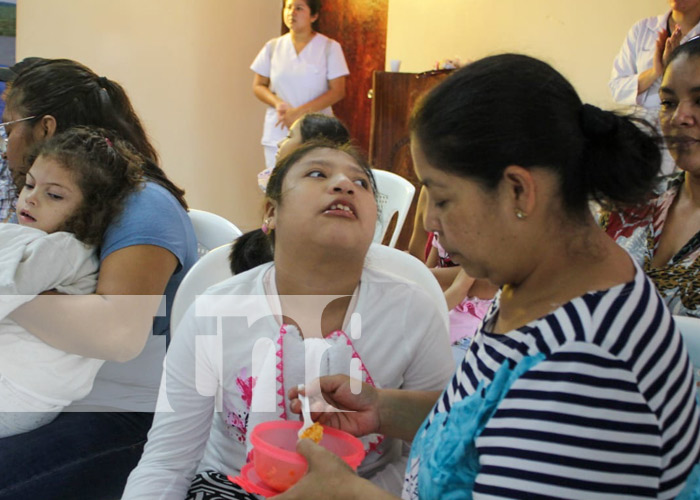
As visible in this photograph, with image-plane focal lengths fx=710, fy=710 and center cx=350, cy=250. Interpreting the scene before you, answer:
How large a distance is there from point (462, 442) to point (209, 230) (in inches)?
48.3

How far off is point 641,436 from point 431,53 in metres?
3.79

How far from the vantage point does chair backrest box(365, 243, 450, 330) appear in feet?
4.68

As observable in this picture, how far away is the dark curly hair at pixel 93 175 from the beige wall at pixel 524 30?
73.5 inches

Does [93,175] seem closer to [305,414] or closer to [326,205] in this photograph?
[326,205]

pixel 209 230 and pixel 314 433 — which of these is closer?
pixel 314 433

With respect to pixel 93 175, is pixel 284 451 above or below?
below

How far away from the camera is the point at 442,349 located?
4.11 feet

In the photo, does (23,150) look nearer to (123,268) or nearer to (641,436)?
(123,268)

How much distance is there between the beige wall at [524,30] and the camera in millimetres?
3303

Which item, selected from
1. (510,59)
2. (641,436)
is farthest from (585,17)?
(641,436)

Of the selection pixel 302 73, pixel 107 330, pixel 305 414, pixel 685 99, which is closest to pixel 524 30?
pixel 302 73

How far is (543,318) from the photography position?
0.74m

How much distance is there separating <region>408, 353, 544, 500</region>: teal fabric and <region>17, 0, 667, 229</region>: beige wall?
2851 mm

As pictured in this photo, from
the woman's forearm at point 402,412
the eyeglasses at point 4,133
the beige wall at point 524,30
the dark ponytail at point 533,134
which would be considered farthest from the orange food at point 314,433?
the beige wall at point 524,30
